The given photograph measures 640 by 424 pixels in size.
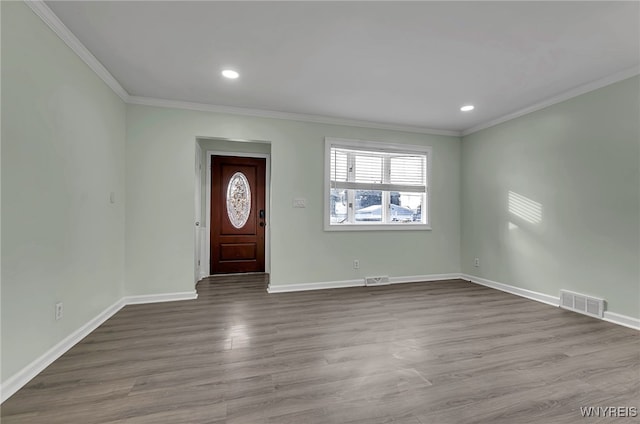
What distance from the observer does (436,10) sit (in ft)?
6.32

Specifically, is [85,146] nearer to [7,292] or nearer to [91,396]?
[7,292]

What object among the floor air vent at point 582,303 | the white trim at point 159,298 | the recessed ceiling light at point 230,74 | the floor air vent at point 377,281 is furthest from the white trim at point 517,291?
the recessed ceiling light at point 230,74

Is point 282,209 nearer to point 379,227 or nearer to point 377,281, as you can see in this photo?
point 379,227

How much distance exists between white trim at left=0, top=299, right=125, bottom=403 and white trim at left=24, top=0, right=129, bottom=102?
7.64ft

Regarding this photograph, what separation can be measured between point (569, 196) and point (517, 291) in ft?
4.66

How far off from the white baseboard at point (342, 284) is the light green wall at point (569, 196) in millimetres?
643

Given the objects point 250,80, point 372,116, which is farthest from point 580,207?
point 250,80

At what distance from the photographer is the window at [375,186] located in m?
4.28

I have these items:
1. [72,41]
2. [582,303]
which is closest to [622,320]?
[582,303]

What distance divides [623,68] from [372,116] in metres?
2.57

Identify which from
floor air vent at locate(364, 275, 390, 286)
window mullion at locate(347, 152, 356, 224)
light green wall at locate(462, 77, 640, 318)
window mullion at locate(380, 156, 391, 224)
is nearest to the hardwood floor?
light green wall at locate(462, 77, 640, 318)

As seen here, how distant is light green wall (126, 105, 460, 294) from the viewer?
136 inches

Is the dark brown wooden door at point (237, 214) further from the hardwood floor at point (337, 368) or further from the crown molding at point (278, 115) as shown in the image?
the hardwood floor at point (337, 368)

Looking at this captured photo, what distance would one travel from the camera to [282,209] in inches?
156
